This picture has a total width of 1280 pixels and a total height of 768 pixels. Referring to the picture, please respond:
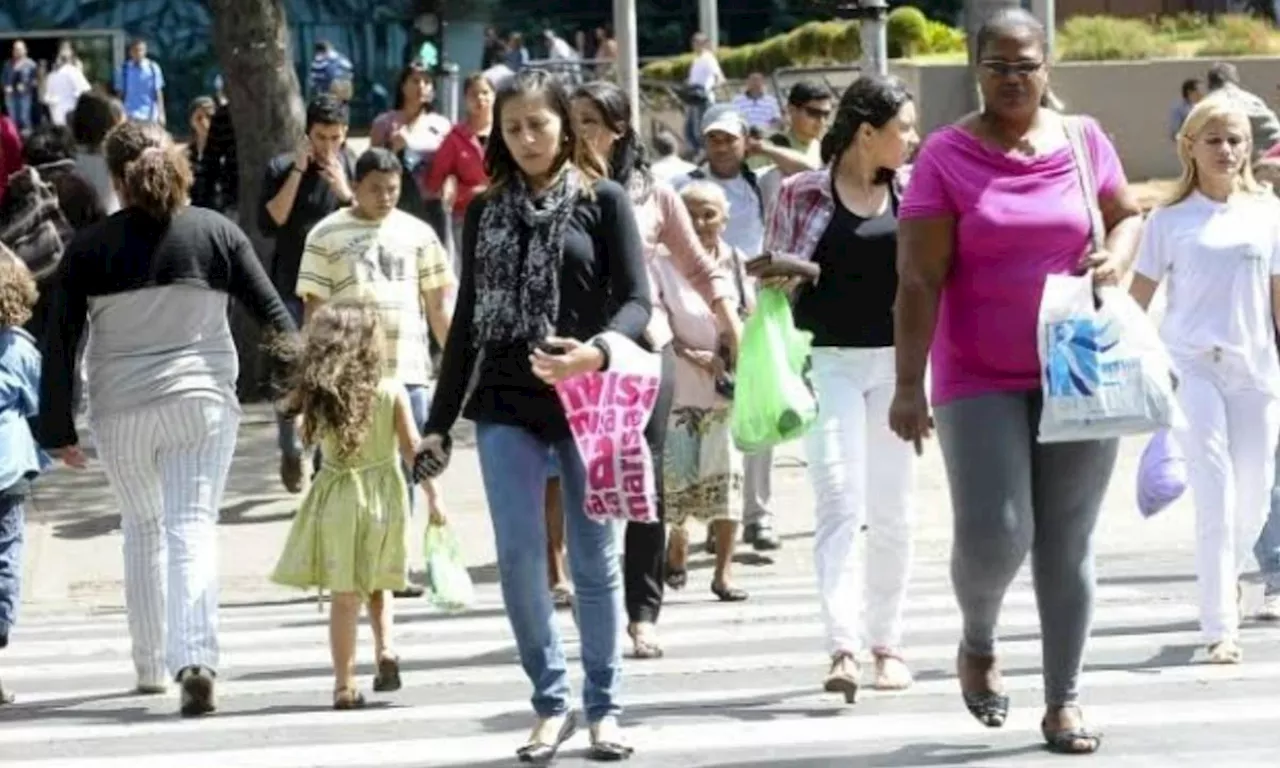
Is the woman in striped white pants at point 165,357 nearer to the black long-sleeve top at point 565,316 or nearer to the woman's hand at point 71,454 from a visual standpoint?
the woman's hand at point 71,454

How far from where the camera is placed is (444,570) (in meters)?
10.3

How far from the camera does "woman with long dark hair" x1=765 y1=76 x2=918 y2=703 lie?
927 centimetres

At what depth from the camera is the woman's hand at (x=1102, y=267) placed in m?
7.79

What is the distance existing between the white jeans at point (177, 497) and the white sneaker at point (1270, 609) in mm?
3709

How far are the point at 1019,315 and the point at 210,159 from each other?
1183 cm

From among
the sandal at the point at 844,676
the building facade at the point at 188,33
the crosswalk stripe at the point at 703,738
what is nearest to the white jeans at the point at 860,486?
the sandal at the point at 844,676

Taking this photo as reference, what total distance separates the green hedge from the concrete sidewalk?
20951 millimetres

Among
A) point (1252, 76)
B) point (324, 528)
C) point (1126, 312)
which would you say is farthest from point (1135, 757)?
point (1252, 76)

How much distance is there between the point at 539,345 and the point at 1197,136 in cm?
283

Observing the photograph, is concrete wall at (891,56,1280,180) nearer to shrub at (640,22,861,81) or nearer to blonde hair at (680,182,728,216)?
shrub at (640,22,861,81)

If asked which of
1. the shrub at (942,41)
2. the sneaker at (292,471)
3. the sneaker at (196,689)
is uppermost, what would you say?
the shrub at (942,41)

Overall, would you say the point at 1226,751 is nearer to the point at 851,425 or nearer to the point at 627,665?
the point at 851,425

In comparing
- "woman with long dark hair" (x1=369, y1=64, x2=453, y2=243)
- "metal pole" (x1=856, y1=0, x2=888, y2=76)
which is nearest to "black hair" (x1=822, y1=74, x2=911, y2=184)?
"metal pole" (x1=856, y1=0, x2=888, y2=76)

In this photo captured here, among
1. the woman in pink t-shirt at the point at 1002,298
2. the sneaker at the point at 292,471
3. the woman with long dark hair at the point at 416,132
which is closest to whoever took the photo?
the woman in pink t-shirt at the point at 1002,298
